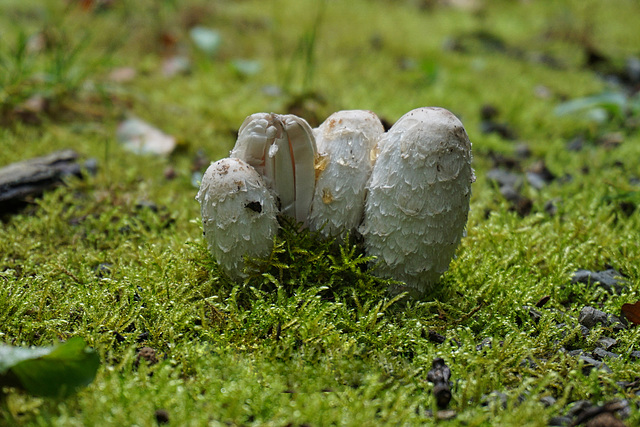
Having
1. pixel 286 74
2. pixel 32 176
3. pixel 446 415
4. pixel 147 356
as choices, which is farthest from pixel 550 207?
pixel 32 176

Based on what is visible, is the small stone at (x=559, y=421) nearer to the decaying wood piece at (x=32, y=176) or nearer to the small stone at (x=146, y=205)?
the small stone at (x=146, y=205)

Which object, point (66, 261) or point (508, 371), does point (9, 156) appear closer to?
point (66, 261)

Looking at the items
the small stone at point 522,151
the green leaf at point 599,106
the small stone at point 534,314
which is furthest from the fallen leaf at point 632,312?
the green leaf at point 599,106

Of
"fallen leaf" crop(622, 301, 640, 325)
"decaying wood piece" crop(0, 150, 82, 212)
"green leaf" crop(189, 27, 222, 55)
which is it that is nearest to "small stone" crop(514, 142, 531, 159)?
"fallen leaf" crop(622, 301, 640, 325)

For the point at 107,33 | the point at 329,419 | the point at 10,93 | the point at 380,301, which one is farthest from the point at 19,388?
the point at 107,33

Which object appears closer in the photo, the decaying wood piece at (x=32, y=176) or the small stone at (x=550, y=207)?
the decaying wood piece at (x=32, y=176)

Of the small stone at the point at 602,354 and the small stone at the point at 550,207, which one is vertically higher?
the small stone at the point at 550,207

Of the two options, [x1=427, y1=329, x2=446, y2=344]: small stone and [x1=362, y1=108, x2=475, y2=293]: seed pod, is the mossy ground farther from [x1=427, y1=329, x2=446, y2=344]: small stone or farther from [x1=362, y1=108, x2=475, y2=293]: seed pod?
[x1=362, y1=108, x2=475, y2=293]: seed pod

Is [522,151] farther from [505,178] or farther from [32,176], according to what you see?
[32,176]
